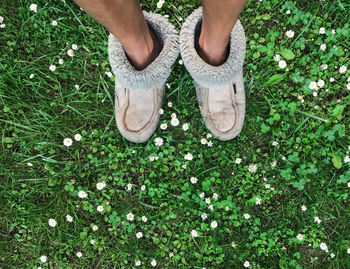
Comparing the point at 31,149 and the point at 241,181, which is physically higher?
the point at 241,181

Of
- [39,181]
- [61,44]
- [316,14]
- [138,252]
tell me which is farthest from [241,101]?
[39,181]

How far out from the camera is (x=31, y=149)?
2.16 metres

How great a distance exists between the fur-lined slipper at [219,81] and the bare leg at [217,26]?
0.06 meters

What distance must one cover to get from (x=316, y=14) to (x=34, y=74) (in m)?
2.10

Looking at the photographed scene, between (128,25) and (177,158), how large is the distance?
99 centimetres

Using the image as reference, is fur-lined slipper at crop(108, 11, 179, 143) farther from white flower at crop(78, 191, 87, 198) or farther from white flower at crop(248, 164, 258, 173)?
white flower at crop(248, 164, 258, 173)

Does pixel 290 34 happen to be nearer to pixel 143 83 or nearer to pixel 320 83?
pixel 320 83

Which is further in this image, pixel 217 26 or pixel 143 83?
pixel 143 83

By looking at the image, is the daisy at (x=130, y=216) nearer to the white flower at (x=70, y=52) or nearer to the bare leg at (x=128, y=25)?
the bare leg at (x=128, y=25)

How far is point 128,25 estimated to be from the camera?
1.40m

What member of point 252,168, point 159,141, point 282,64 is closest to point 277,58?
point 282,64

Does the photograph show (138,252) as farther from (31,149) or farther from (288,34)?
(288,34)

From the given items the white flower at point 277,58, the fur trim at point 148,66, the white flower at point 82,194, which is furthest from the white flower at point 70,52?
the white flower at point 277,58

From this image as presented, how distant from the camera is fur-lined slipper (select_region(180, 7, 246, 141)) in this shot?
5.51 feet
